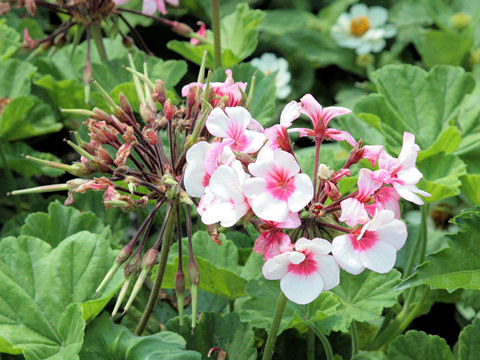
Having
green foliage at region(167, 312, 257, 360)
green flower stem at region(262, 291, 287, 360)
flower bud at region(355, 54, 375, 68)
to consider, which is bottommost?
flower bud at region(355, 54, 375, 68)

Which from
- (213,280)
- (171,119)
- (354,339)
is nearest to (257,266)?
(213,280)

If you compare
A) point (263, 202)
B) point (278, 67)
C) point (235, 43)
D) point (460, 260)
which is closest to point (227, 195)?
point (263, 202)

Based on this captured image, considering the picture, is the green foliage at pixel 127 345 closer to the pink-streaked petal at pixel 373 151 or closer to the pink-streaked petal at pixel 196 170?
the pink-streaked petal at pixel 196 170

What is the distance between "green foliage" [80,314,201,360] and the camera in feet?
3.43

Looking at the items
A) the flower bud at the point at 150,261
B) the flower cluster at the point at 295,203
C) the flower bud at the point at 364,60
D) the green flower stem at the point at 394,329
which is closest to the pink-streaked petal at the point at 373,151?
the flower cluster at the point at 295,203

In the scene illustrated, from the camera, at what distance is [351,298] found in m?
1.27

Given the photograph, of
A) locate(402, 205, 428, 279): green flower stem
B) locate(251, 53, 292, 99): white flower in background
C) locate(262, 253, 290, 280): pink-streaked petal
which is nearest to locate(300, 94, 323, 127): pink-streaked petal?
locate(262, 253, 290, 280): pink-streaked petal

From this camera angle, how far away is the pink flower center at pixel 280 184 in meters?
0.87

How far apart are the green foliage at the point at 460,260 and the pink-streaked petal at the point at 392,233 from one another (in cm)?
12

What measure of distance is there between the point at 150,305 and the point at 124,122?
1.05 ft

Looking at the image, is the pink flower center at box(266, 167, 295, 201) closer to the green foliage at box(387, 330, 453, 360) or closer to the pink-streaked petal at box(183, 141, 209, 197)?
the pink-streaked petal at box(183, 141, 209, 197)

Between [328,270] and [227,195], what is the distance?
17 centimetres

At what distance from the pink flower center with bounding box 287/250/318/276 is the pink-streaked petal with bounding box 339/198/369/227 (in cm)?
7

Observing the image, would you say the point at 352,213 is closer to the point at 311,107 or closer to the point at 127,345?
the point at 311,107
